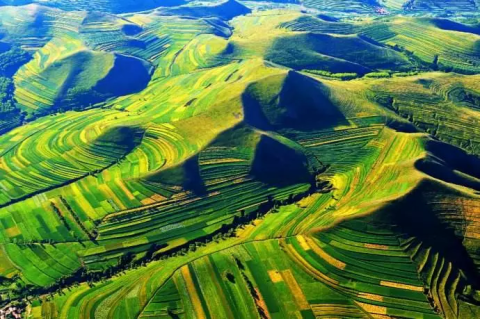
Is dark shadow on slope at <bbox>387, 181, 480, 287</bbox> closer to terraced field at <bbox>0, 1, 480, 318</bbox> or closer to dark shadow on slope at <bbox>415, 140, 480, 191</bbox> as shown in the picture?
terraced field at <bbox>0, 1, 480, 318</bbox>

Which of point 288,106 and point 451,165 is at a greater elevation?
point 288,106

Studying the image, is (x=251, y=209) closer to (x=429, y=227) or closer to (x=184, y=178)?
(x=184, y=178)

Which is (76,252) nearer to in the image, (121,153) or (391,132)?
(121,153)

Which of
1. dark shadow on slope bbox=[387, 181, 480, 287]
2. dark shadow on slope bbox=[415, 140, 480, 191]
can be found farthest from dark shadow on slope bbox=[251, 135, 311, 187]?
dark shadow on slope bbox=[415, 140, 480, 191]

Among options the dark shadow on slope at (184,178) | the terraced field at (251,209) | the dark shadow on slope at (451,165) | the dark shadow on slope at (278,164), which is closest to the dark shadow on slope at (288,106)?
the terraced field at (251,209)

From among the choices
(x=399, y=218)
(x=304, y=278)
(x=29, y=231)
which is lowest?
(x=29, y=231)

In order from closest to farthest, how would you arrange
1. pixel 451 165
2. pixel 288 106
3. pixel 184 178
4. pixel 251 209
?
pixel 251 209, pixel 184 178, pixel 451 165, pixel 288 106

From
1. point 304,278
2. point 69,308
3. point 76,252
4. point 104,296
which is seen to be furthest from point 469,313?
point 76,252

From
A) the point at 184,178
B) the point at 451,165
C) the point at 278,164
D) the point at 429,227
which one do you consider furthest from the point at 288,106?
the point at 429,227
